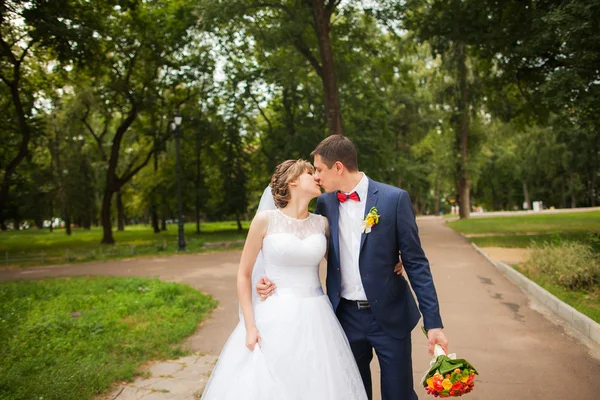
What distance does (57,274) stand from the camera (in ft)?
54.1

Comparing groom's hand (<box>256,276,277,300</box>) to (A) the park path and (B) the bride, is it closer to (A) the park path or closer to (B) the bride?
(B) the bride

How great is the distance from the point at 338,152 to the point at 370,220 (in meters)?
0.53

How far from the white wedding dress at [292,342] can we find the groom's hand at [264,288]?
0.05 m

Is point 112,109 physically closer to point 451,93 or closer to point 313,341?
point 451,93

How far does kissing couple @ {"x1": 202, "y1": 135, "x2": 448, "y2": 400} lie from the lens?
3.06 meters

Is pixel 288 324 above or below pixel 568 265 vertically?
above

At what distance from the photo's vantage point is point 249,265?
10.9ft

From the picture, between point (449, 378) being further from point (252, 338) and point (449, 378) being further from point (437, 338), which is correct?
point (252, 338)

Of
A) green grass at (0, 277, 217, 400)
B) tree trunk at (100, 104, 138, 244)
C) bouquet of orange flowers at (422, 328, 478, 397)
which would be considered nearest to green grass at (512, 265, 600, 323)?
bouquet of orange flowers at (422, 328, 478, 397)

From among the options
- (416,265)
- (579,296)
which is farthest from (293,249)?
(579,296)

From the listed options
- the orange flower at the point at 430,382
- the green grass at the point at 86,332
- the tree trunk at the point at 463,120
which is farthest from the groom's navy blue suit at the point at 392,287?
the tree trunk at the point at 463,120

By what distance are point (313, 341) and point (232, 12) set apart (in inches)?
665

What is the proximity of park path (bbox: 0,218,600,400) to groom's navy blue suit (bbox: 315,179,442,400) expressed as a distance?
2191 millimetres

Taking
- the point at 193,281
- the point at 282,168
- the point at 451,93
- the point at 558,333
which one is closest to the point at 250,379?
the point at 282,168
